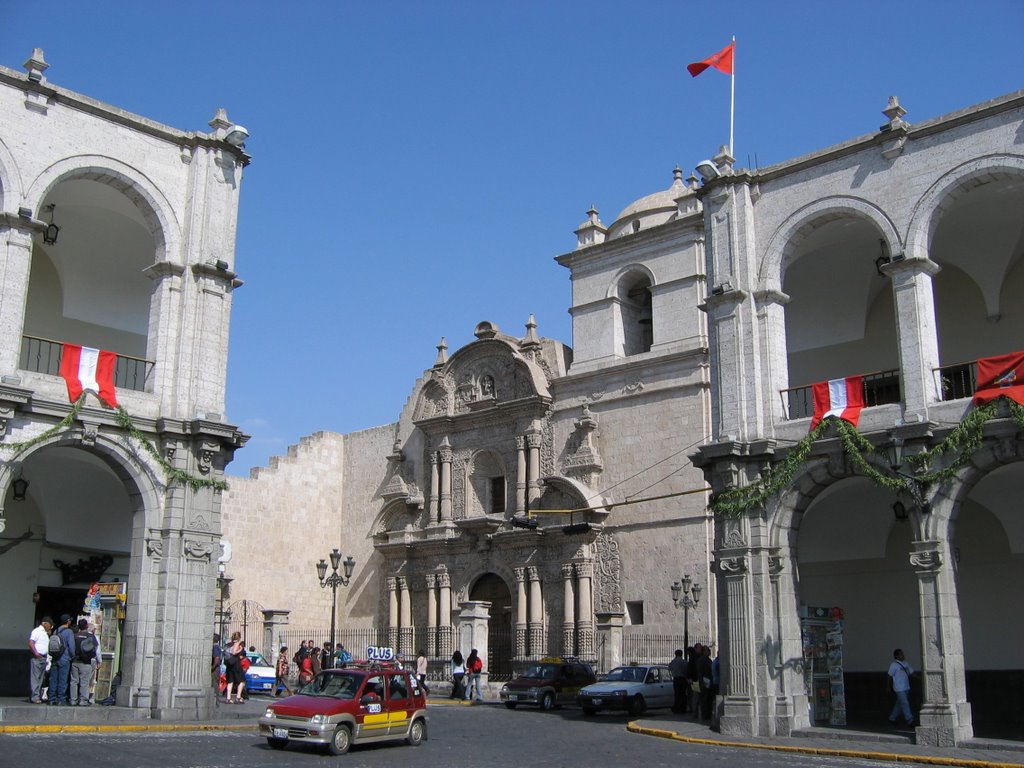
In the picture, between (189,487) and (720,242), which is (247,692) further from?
(720,242)

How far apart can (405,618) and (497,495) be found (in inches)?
201

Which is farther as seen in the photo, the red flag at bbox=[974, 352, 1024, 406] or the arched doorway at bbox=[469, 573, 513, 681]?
the arched doorway at bbox=[469, 573, 513, 681]

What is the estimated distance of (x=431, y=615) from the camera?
115 ft

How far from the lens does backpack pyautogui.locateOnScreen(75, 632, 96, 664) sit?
1841 centimetres

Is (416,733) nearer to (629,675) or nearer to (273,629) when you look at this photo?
(629,675)

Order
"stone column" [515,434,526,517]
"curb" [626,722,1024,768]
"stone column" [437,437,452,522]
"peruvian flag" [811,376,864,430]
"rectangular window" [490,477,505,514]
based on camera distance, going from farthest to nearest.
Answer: "stone column" [437,437,452,522], "rectangular window" [490,477,505,514], "stone column" [515,434,526,517], "peruvian flag" [811,376,864,430], "curb" [626,722,1024,768]

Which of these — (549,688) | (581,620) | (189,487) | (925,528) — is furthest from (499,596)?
(925,528)

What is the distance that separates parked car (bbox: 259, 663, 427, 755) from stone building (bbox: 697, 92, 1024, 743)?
577 cm

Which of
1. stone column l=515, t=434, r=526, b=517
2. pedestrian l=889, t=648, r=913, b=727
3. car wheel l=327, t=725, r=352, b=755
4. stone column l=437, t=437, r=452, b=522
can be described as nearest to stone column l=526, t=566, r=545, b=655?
stone column l=515, t=434, r=526, b=517

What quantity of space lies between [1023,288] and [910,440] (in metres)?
5.51

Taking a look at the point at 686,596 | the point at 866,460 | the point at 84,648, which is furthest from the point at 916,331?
the point at 84,648

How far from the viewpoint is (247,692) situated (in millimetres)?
28031

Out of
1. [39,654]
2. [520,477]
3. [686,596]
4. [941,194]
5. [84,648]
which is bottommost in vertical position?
[39,654]

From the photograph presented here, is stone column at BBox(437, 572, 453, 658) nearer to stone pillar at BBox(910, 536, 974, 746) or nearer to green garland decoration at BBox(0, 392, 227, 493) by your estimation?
green garland decoration at BBox(0, 392, 227, 493)
